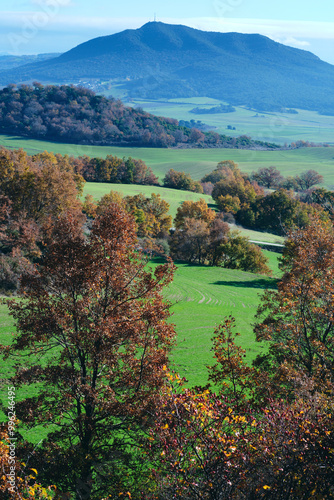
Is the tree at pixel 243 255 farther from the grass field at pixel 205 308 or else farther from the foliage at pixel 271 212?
the foliage at pixel 271 212

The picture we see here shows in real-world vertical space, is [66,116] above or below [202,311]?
above

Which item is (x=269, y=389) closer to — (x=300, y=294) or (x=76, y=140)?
(x=300, y=294)

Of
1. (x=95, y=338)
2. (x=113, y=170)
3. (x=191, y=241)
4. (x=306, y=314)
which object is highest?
(x=113, y=170)

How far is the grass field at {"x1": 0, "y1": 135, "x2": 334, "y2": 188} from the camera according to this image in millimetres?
125250

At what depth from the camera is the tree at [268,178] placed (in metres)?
128

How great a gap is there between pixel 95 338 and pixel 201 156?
14913 centimetres

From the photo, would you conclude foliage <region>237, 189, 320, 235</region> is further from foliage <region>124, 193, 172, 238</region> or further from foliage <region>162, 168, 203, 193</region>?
foliage <region>124, 193, 172, 238</region>

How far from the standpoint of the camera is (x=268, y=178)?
422 ft

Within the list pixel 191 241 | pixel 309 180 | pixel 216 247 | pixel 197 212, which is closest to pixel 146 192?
pixel 197 212

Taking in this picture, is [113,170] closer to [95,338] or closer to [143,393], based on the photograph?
[95,338]

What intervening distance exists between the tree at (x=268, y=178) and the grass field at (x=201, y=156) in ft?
27.9

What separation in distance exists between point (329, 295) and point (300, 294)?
3.38 feet

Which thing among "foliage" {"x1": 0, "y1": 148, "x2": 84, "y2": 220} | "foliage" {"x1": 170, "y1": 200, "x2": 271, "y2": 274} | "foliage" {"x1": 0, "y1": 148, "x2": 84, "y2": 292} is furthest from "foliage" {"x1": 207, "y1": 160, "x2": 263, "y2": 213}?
"foliage" {"x1": 0, "y1": 148, "x2": 84, "y2": 220}

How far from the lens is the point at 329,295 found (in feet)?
49.6
